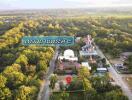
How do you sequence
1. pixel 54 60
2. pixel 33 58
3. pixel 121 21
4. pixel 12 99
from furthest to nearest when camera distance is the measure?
pixel 121 21 → pixel 54 60 → pixel 33 58 → pixel 12 99

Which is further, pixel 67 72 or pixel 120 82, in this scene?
pixel 67 72

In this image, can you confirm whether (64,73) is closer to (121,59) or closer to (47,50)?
(47,50)

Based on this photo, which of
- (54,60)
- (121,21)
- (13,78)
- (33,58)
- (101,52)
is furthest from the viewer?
(121,21)

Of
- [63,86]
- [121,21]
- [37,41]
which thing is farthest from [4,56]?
[121,21]

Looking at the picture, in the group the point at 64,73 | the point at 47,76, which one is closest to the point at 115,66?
the point at 64,73

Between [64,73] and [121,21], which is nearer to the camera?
[64,73]

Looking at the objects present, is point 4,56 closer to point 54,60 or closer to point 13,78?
point 54,60

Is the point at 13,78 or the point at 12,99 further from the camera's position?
the point at 13,78

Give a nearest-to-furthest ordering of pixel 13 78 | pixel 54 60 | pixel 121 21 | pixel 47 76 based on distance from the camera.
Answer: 1. pixel 13 78
2. pixel 47 76
3. pixel 54 60
4. pixel 121 21

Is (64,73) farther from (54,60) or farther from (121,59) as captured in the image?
(121,59)
